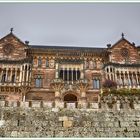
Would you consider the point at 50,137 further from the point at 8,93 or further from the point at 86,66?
the point at 86,66

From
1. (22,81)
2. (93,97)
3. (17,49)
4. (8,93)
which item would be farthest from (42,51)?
(93,97)

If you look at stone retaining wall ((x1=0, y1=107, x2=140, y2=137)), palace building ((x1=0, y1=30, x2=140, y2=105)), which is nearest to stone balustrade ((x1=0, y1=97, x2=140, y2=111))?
stone retaining wall ((x1=0, y1=107, x2=140, y2=137))

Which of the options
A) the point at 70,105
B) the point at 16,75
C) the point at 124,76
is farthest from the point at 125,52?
the point at 70,105

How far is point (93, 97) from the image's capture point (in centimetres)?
3262

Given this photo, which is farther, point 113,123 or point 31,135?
point 113,123

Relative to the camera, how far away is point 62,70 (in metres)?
34.6

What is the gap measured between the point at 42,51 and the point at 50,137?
23.0 meters

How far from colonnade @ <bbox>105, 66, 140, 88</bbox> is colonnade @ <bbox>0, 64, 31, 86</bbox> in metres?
11.8

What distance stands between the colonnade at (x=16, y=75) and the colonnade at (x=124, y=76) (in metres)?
11.8

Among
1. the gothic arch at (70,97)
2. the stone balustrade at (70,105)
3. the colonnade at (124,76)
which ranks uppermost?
the colonnade at (124,76)

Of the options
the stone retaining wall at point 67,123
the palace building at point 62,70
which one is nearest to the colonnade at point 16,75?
the palace building at point 62,70

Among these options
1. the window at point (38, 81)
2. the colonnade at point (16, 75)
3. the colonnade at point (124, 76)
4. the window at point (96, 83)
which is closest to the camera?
the colonnade at point (16, 75)

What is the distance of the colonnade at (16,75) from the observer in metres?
32.6

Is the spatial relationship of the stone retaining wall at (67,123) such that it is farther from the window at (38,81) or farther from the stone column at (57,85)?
the window at (38,81)
